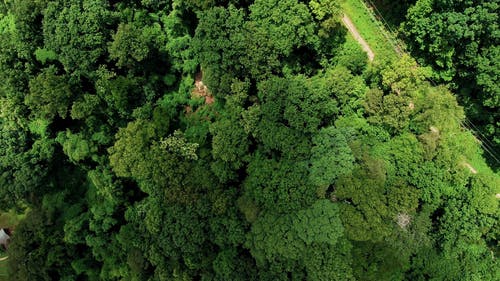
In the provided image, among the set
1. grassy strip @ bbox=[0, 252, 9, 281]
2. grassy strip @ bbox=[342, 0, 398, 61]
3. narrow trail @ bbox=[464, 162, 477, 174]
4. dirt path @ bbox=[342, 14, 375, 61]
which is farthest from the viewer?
grassy strip @ bbox=[0, 252, 9, 281]

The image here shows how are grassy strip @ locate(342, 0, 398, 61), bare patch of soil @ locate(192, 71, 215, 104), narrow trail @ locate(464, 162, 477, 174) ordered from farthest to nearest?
bare patch of soil @ locate(192, 71, 215, 104) → grassy strip @ locate(342, 0, 398, 61) → narrow trail @ locate(464, 162, 477, 174)

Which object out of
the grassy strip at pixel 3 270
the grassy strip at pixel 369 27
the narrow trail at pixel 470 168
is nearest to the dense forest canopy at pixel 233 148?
the narrow trail at pixel 470 168

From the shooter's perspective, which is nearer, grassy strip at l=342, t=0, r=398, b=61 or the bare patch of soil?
grassy strip at l=342, t=0, r=398, b=61

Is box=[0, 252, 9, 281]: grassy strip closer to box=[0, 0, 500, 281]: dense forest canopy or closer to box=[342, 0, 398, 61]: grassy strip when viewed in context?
box=[0, 0, 500, 281]: dense forest canopy

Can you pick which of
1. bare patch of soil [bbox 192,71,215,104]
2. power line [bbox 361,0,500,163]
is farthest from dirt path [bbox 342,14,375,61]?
bare patch of soil [bbox 192,71,215,104]

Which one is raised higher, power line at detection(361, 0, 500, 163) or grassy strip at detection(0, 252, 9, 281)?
power line at detection(361, 0, 500, 163)

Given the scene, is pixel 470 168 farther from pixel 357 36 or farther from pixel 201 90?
pixel 201 90

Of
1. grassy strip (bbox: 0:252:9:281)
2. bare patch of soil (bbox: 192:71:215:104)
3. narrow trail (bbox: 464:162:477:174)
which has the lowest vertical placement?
grassy strip (bbox: 0:252:9:281)

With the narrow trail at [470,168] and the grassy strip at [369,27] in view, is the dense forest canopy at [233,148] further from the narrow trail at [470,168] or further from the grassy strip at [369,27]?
the grassy strip at [369,27]
